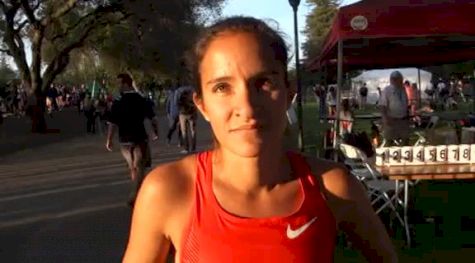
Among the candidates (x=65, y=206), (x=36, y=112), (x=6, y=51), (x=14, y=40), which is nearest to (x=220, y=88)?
(x=65, y=206)

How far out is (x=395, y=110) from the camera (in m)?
13.9

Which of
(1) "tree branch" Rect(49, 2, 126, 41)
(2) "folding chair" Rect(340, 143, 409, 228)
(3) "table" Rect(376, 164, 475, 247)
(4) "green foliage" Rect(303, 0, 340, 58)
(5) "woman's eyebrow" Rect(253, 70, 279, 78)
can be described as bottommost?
(2) "folding chair" Rect(340, 143, 409, 228)

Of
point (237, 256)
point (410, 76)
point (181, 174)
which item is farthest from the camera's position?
point (410, 76)

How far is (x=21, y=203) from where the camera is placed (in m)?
11.6

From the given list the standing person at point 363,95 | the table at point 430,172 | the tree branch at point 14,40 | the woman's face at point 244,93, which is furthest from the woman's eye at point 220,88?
the standing person at point 363,95

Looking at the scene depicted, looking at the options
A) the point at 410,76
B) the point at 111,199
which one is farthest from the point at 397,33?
the point at 410,76

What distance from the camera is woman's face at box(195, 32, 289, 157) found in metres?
1.65

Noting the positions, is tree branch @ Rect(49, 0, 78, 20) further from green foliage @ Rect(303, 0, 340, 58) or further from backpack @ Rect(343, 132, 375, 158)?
green foliage @ Rect(303, 0, 340, 58)

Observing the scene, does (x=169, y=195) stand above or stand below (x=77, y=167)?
above

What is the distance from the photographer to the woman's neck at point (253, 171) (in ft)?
5.60

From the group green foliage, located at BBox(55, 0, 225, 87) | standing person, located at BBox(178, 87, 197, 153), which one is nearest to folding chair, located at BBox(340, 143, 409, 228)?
standing person, located at BBox(178, 87, 197, 153)

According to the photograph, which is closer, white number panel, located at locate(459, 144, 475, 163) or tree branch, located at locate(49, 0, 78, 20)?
white number panel, located at locate(459, 144, 475, 163)

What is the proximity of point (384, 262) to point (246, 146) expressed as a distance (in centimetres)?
46

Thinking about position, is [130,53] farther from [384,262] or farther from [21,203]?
[384,262]
